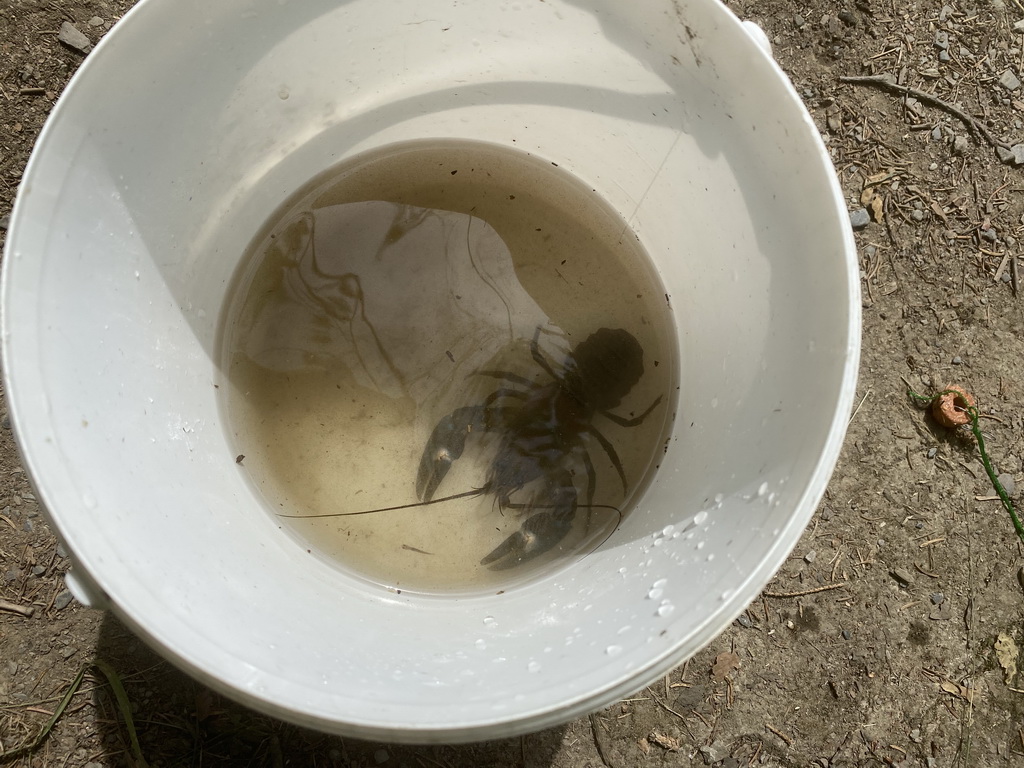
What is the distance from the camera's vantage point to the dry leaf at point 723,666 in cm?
160

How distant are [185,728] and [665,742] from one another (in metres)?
1.11

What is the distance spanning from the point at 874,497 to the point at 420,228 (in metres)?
1.36

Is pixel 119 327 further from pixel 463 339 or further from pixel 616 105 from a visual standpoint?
pixel 616 105

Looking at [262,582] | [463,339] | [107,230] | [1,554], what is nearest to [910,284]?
[463,339]

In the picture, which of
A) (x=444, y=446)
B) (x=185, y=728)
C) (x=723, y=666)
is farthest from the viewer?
(x=444, y=446)

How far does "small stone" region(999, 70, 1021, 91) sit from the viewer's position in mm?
1750

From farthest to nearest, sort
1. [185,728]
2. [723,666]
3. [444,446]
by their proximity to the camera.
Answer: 1. [444,446]
2. [723,666]
3. [185,728]

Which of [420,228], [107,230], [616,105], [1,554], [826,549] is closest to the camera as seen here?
[107,230]

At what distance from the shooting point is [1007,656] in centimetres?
164

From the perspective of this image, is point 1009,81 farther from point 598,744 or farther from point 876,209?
point 598,744

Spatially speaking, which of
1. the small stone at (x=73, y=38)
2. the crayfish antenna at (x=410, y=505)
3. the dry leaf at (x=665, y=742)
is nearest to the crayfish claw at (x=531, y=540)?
the crayfish antenna at (x=410, y=505)

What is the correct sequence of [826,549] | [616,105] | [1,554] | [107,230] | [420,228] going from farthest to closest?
[420,228] → [826,549] → [1,554] → [616,105] → [107,230]

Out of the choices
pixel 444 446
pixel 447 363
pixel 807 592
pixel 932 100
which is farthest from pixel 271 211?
pixel 932 100

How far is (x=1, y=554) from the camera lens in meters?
1.54
